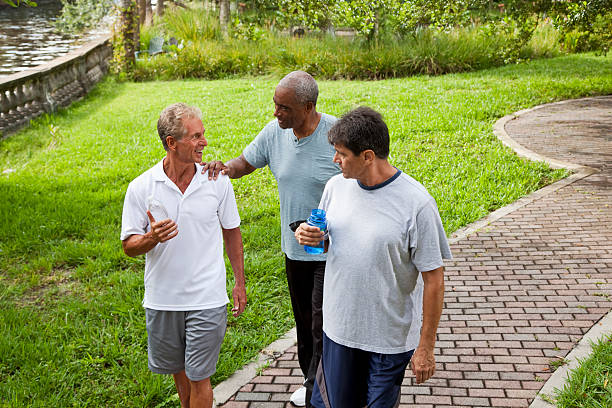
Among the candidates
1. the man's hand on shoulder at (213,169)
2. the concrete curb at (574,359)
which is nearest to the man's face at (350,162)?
Result: the man's hand on shoulder at (213,169)

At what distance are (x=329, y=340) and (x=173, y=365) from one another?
95cm

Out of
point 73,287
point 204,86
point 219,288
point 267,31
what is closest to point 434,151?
point 73,287

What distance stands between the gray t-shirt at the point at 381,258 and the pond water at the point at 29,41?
1498 cm

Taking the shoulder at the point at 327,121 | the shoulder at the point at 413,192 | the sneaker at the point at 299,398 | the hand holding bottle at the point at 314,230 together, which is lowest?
the sneaker at the point at 299,398

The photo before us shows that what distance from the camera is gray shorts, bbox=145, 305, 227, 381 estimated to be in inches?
127

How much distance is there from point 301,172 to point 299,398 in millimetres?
1526

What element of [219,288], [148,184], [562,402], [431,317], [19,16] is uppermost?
[148,184]

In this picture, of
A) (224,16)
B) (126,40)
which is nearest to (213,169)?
(126,40)

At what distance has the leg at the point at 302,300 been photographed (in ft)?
12.4

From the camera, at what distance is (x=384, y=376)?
112 inches

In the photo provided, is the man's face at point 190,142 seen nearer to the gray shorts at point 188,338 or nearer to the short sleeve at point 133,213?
the short sleeve at point 133,213

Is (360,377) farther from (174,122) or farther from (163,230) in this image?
(174,122)

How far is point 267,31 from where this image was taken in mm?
21531

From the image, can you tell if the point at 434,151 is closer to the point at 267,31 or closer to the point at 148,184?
the point at 148,184
